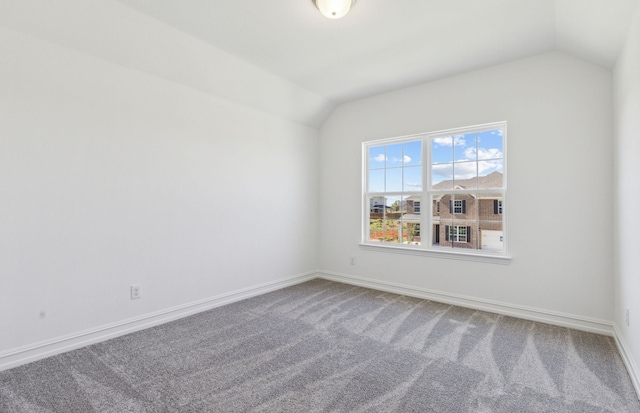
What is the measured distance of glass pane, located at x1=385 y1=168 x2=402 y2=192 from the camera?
13.5 ft

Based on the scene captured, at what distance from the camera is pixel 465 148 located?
11.7ft

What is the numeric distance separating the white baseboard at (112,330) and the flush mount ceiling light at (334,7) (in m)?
2.97

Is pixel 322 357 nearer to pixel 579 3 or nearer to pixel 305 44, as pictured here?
pixel 305 44

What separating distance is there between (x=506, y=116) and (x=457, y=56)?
812 mm

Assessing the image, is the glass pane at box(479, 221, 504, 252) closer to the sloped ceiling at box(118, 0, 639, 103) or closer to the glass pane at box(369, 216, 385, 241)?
the glass pane at box(369, 216, 385, 241)

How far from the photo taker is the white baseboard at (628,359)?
1.92 meters

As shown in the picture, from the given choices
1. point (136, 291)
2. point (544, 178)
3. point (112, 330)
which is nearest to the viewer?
point (112, 330)

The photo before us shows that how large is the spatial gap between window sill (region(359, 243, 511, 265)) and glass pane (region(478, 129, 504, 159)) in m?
1.09

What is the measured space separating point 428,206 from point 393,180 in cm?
61

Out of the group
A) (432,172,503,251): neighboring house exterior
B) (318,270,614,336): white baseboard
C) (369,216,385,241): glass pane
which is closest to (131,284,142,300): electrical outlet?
(318,270,614,336): white baseboard

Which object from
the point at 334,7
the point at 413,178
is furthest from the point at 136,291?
the point at 413,178

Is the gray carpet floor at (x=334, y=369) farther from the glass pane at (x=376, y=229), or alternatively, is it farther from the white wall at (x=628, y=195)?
the glass pane at (x=376, y=229)

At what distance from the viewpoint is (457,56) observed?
3064 mm

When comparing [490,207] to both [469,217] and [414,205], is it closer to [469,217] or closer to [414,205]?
[469,217]
